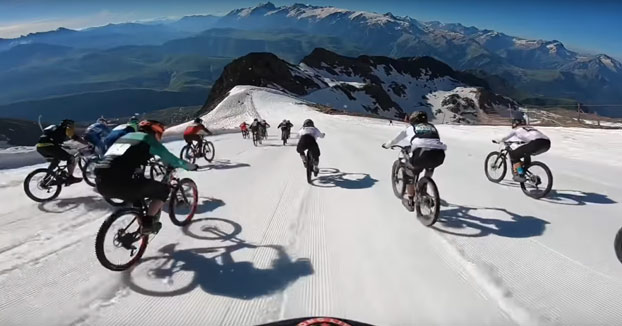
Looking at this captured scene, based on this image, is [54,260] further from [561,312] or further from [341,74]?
[341,74]

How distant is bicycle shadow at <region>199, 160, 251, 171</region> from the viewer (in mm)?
13211

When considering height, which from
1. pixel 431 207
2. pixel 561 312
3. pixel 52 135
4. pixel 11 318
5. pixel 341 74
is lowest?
pixel 11 318

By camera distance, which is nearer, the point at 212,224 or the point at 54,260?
the point at 54,260

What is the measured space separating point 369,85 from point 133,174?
419 ft

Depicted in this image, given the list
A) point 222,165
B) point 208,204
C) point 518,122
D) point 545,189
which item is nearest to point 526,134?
point 518,122

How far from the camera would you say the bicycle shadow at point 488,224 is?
640cm

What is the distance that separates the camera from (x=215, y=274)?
5020 millimetres

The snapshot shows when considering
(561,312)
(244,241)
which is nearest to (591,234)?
(561,312)

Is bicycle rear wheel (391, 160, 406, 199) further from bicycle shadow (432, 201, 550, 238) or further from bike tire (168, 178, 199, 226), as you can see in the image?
bike tire (168, 178, 199, 226)

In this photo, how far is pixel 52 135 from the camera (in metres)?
8.37

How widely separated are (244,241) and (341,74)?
146175mm

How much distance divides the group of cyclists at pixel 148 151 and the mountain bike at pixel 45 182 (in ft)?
0.58

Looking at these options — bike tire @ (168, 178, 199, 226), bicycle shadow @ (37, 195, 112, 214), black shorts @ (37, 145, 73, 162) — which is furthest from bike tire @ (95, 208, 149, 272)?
black shorts @ (37, 145, 73, 162)

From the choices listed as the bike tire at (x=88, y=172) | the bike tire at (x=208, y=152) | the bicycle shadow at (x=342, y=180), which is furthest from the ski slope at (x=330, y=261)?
the bike tire at (x=208, y=152)
